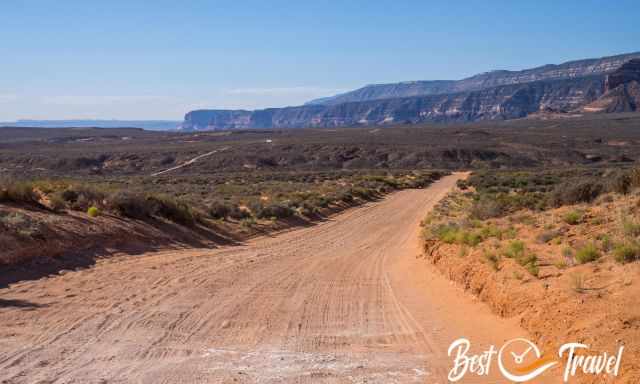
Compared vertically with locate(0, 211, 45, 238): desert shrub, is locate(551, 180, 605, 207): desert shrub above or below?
below

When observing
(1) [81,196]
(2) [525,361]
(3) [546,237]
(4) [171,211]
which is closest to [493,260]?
(3) [546,237]

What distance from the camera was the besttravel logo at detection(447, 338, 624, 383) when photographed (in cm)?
684

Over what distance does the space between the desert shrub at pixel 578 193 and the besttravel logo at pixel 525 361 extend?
37.2 ft

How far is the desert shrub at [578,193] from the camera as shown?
18.5 m

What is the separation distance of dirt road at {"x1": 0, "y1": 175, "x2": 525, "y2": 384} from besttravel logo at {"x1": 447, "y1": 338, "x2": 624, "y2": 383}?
226 millimetres

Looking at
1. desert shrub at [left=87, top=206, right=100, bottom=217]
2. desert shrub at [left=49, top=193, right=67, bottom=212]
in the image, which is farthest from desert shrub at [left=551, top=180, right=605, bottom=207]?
desert shrub at [left=49, top=193, right=67, bottom=212]

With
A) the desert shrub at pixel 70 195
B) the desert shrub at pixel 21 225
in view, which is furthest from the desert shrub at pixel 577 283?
the desert shrub at pixel 70 195

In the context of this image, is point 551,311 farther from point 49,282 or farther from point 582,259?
point 49,282

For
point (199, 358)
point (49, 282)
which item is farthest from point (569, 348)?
point (49, 282)

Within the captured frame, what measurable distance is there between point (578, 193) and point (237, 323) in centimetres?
1264

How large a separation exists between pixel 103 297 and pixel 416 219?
1853 cm

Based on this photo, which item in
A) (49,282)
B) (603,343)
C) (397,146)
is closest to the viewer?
(603,343)

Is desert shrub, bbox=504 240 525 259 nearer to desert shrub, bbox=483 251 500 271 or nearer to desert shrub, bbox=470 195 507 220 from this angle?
desert shrub, bbox=483 251 500 271

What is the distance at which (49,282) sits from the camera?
12188 millimetres
